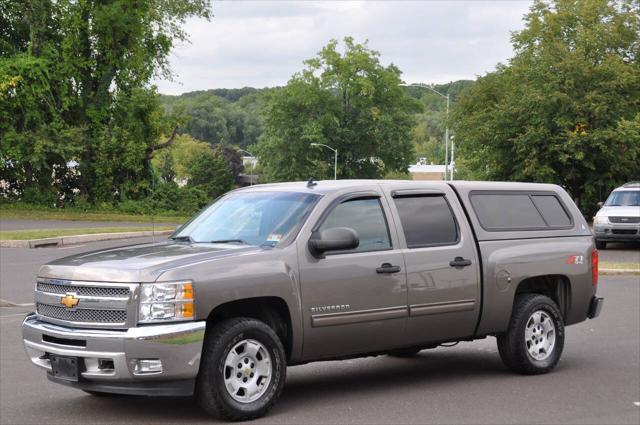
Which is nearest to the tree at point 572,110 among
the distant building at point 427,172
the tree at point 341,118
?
the tree at point 341,118

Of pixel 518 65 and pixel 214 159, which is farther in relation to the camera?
pixel 214 159

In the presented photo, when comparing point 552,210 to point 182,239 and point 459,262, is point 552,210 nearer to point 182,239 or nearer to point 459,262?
point 459,262

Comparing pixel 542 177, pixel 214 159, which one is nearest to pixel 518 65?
pixel 542 177

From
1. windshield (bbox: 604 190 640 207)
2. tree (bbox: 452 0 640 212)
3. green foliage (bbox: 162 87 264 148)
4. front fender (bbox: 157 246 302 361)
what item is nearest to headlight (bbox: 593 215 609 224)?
windshield (bbox: 604 190 640 207)

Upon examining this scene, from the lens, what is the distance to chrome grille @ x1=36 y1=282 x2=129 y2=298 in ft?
23.2

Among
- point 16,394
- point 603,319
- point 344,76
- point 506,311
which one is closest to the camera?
point 16,394

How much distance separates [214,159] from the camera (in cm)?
13038

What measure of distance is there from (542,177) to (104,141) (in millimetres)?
20798

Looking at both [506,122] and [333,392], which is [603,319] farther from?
[506,122]

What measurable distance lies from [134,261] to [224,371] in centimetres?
104

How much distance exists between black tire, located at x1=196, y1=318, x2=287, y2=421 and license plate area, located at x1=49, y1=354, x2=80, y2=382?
87 centimetres

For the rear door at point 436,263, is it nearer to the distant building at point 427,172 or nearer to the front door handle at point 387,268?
the front door handle at point 387,268

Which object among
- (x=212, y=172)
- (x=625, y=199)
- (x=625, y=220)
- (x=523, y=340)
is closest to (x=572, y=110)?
(x=625, y=199)

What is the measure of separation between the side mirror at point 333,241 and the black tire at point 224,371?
0.76 meters
